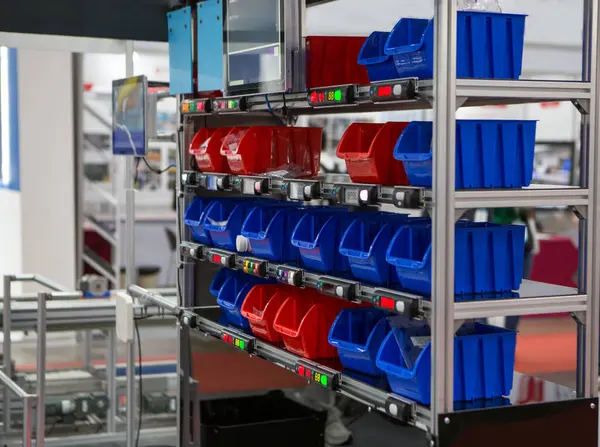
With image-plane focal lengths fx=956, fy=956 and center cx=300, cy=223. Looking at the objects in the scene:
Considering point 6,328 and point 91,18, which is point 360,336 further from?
point 6,328

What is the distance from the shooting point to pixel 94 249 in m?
12.4

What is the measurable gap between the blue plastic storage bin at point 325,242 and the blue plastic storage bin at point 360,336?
0.21 m

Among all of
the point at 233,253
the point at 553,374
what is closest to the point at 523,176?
the point at 233,253

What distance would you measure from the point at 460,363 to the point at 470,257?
0.38 m

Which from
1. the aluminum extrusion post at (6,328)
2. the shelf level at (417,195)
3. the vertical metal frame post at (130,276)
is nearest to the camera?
the shelf level at (417,195)

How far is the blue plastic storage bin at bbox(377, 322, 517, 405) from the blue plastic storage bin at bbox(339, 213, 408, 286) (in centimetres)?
24

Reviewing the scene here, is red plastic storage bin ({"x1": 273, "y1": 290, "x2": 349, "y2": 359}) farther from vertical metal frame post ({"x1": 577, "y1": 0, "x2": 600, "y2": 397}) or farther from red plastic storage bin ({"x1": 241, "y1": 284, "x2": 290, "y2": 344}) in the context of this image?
vertical metal frame post ({"x1": 577, "y1": 0, "x2": 600, "y2": 397})

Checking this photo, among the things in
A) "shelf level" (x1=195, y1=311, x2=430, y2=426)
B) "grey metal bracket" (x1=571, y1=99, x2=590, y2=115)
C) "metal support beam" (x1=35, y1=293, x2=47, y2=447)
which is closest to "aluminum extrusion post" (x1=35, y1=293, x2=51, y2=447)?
"metal support beam" (x1=35, y1=293, x2=47, y2=447)

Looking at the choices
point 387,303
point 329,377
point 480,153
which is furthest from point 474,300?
point 329,377

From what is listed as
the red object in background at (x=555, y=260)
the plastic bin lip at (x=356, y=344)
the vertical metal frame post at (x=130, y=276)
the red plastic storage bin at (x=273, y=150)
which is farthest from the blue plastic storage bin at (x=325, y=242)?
the red object in background at (x=555, y=260)

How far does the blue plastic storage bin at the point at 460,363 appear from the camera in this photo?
11.0 ft

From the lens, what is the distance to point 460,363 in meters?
3.41

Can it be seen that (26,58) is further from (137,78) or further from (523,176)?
(523,176)

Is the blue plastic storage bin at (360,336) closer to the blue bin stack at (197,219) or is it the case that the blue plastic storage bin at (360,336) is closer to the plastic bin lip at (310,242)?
the plastic bin lip at (310,242)
